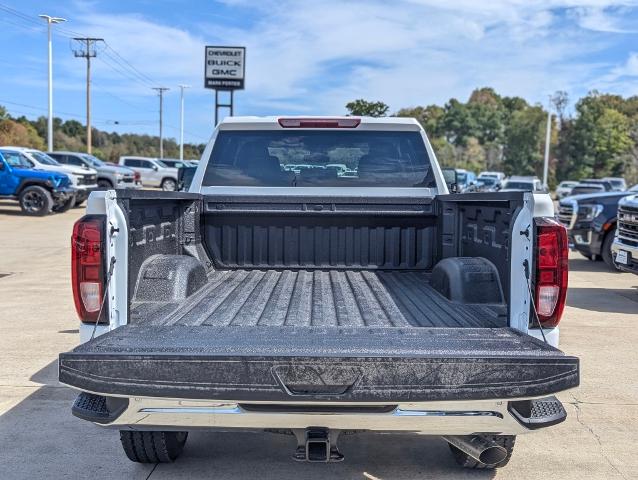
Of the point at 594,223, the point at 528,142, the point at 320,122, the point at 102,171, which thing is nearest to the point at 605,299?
the point at 594,223

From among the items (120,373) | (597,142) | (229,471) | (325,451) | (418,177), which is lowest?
(229,471)

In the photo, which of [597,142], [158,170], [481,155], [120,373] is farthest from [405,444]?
[481,155]

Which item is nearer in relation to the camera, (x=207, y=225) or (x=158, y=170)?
(x=207, y=225)

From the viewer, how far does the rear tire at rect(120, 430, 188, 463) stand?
3754mm

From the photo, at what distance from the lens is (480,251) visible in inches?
160

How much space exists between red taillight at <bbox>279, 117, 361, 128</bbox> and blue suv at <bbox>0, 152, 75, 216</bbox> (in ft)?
58.1

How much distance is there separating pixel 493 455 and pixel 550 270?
3.37 feet

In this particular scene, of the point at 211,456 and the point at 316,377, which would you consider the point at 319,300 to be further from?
the point at 316,377

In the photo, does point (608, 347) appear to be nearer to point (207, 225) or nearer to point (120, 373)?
point (207, 225)

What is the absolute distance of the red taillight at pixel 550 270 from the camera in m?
3.18

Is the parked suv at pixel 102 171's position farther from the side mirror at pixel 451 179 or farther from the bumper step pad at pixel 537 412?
the bumper step pad at pixel 537 412

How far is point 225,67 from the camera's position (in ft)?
103

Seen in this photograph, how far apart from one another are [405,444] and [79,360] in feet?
7.72

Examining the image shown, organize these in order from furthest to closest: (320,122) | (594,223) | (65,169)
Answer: (65,169)
(594,223)
(320,122)
